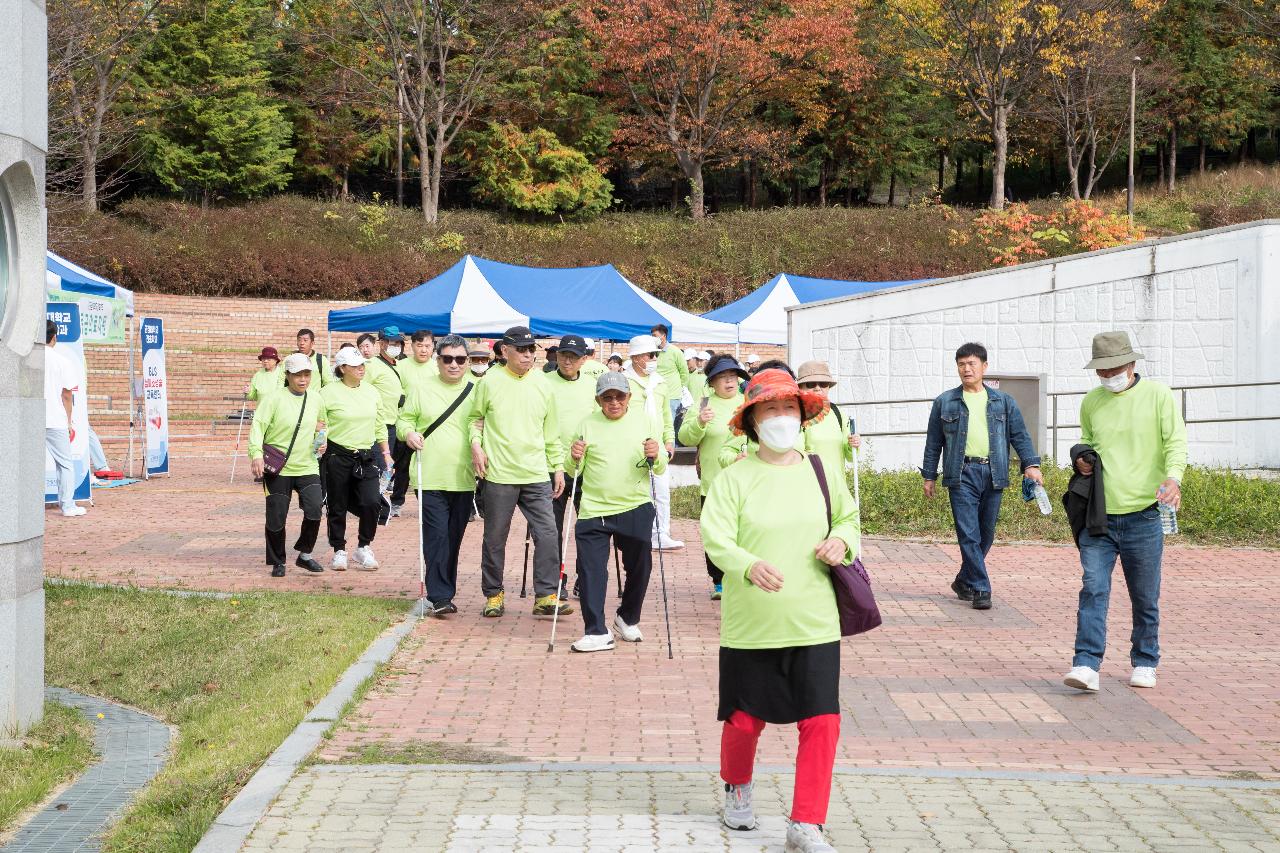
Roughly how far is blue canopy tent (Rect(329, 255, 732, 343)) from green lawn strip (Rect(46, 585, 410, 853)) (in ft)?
32.0

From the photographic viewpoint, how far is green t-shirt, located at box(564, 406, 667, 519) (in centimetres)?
899

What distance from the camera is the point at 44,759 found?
6.56 meters

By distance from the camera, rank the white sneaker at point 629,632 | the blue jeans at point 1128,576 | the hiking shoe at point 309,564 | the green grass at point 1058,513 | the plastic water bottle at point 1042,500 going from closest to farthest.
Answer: the blue jeans at point 1128,576 < the white sneaker at point 629,632 < the plastic water bottle at point 1042,500 < the hiking shoe at point 309,564 < the green grass at point 1058,513

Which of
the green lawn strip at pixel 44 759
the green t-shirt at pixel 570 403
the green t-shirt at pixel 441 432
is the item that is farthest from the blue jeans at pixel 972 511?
the green lawn strip at pixel 44 759

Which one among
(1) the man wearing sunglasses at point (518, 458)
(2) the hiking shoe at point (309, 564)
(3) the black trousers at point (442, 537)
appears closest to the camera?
(1) the man wearing sunglasses at point (518, 458)

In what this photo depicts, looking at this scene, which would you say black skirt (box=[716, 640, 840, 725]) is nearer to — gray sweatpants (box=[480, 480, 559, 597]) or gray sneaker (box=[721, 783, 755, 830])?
gray sneaker (box=[721, 783, 755, 830])

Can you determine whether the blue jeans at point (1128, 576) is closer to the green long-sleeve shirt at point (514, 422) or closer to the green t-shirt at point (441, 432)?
the green long-sleeve shirt at point (514, 422)

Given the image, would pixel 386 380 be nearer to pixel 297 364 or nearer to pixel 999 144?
pixel 297 364

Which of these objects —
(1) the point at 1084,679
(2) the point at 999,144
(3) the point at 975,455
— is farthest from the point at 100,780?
(2) the point at 999,144

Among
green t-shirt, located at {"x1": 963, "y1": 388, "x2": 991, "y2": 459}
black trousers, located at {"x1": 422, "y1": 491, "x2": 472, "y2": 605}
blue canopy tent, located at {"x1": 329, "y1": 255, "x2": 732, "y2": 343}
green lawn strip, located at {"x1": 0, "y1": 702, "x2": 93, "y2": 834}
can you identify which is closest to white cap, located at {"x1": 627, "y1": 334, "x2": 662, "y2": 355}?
black trousers, located at {"x1": 422, "y1": 491, "x2": 472, "y2": 605}

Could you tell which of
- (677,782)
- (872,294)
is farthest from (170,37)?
(677,782)

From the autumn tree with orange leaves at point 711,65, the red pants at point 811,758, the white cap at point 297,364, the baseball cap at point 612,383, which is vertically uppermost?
the autumn tree with orange leaves at point 711,65

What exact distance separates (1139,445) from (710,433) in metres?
3.05

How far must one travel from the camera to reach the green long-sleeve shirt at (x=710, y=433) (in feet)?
31.7
